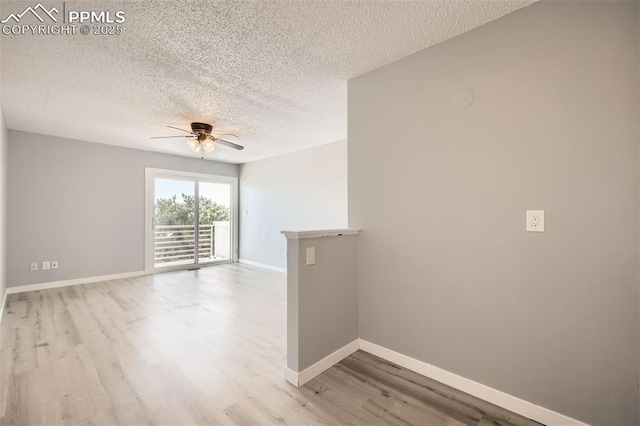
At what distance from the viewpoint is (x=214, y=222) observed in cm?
625

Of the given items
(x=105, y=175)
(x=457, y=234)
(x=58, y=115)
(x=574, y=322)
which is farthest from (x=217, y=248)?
(x=574, y=322)

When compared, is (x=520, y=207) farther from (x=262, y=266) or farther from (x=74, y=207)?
(x=74, y=207)

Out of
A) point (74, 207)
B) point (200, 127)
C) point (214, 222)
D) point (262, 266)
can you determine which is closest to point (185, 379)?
point (200, 127)

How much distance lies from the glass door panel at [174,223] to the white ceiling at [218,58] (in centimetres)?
198

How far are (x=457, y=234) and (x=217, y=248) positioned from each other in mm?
5654

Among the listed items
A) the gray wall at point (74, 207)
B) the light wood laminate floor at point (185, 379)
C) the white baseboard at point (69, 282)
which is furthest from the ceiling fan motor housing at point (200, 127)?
the white baseboard at point (69, 282)

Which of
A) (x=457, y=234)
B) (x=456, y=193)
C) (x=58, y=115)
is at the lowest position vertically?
(x=457, y=234)

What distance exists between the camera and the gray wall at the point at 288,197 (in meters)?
4.68

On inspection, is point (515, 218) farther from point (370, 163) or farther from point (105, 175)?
point (105, 175)

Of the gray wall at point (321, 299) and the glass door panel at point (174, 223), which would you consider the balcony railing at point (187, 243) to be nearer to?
the glass door panel at point (174, 223)

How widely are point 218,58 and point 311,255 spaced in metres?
1.68

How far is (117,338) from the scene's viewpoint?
2525 mm

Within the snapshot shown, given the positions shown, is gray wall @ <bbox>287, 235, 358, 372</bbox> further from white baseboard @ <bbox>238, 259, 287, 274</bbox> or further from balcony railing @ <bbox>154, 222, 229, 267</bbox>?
balcony railing @ <bbox>154, 222, 229, 267</bbox>

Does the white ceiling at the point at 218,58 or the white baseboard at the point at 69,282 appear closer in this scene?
the white ceiling at the point at 218,58
